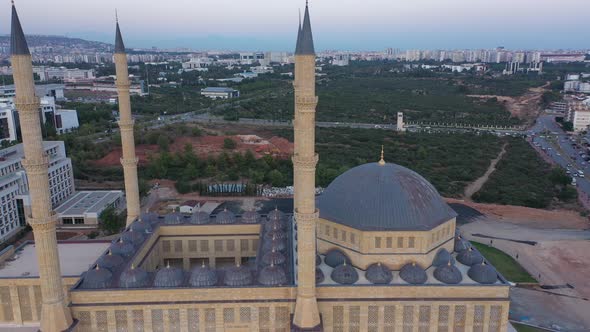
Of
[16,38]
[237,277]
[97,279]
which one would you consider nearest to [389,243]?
[237,277]

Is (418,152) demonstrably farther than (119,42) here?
Yes

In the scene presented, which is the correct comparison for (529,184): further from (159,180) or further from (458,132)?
(159,180)

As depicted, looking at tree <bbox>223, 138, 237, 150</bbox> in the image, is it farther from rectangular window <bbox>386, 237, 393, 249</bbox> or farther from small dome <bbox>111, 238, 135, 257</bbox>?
rectangular window <bbox>386, 237, 393, 249</bbox>

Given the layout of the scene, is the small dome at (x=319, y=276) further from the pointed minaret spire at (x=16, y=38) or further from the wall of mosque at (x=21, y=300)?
the pointed minaret spire at (x=16, y=38)

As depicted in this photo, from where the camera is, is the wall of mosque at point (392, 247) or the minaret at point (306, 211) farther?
the wall of mosque at point (392, 247)

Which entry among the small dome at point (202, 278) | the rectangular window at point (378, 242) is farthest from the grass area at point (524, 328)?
the small dome at point (202, 278)

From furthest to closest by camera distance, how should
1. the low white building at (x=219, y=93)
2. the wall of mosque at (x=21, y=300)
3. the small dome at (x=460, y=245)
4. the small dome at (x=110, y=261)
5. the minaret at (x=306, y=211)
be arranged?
the low white building at (x=219, y=93)
the small dome at (x=460, y=245)
the wall of mosque at (x=21, y=300)
the small dome at (x=110, y=261)
the minaret at (x=306, y=211)

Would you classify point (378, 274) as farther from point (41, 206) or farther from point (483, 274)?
point (41, 206)

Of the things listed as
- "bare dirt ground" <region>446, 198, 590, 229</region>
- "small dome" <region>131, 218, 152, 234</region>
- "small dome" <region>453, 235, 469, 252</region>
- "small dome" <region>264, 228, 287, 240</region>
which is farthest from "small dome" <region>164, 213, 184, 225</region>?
"bare dirt ground" <region>446, 198, 590, 229</region>
